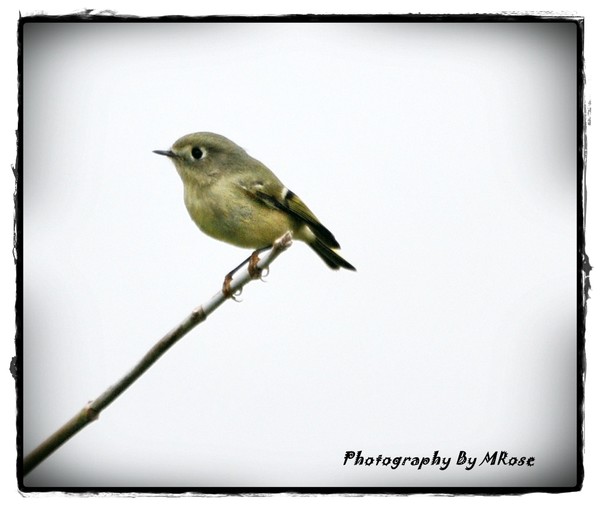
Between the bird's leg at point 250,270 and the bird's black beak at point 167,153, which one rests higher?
the bird's black beak at point 167,153

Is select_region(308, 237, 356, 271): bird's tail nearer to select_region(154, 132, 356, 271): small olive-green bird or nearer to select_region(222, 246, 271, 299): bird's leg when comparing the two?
select_region(154, 132, 356, 271): small olive-green bird

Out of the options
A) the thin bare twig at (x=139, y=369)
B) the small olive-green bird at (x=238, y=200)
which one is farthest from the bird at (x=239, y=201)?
the thin bare twig at (x=139, y=369)

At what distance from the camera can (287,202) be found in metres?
3.48

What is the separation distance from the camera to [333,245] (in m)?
3.51

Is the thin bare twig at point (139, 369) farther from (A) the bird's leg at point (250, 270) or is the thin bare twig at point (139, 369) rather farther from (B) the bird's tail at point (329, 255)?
(B) the bird's tail at point (329, 255)

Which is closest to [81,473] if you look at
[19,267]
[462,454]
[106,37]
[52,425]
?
[52,425]

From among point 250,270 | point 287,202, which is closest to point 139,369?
point 250,270

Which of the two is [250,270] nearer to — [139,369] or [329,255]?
[329,255]

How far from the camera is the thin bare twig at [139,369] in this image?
3.27 metres

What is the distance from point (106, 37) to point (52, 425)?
163 centimetres

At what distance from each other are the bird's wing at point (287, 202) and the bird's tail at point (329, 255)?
0.08 feet

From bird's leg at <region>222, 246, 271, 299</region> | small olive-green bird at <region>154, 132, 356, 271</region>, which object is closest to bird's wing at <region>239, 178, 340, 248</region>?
small olive-green bird at <region>154, 132, 356, 271</region>
